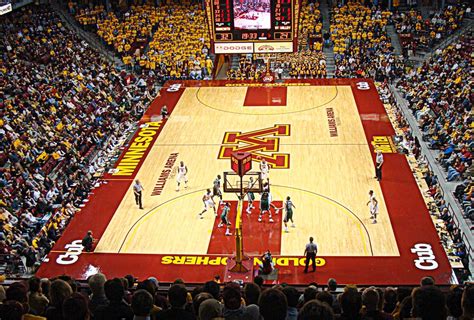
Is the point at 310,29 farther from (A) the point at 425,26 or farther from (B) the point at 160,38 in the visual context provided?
(B) the point at 160,38

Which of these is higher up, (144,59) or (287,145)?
(144,59)

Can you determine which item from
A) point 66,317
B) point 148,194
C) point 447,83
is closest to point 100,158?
point 148,194

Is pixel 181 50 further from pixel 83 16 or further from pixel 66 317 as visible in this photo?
pixel 66 317

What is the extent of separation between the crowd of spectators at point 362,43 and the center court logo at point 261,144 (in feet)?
35.6

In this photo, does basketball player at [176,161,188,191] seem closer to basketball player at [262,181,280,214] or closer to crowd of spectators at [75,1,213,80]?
basketball player at [262,181,280,214]

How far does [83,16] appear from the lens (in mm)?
48375

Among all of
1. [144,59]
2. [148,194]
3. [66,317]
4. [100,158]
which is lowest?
[66,317]

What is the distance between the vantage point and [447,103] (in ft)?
107

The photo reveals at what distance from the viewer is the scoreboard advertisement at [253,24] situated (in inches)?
1252

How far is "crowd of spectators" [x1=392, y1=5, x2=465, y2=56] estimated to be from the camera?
43.7m

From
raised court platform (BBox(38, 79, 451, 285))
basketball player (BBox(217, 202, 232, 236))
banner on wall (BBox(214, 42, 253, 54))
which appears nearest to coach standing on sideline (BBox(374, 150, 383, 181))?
raised court platform (BBox(38, 79, 451, 285))

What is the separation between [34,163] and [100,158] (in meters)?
2.98

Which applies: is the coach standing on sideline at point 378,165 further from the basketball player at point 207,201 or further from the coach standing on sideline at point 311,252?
the coach standing on sideline at point 311,252

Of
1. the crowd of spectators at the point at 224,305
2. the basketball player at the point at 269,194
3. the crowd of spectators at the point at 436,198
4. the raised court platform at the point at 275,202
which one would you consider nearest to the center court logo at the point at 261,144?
the raised court platform at the point at 275,202
